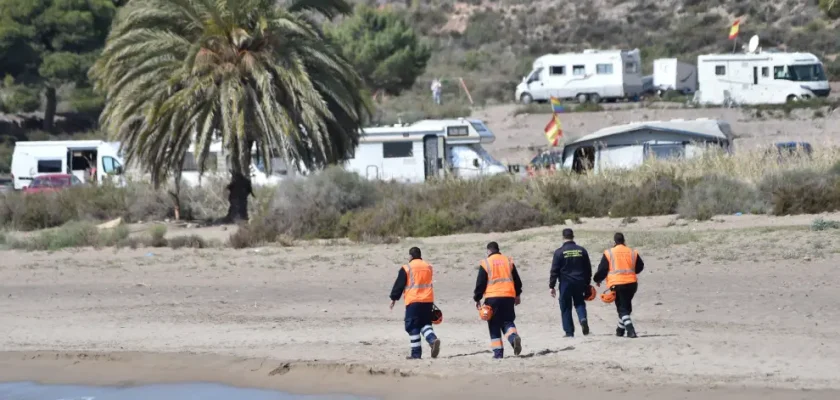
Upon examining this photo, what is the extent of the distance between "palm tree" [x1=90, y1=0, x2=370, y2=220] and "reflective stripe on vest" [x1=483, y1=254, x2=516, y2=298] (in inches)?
538

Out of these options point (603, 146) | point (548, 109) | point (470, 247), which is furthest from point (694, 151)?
point (548, 109)

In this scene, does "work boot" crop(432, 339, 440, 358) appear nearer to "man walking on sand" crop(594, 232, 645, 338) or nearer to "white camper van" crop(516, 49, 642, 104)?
"man walking on sand" crop(594, 232, 645, 338)

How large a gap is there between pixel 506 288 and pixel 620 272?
4.83 feet

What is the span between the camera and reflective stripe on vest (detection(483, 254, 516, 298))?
38.5 ft

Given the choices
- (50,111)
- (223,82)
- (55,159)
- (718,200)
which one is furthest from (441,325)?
(50,111)

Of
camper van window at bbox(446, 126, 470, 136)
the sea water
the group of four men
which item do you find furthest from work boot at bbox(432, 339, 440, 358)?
camper van window at bbox(446, 126, 470, 136)

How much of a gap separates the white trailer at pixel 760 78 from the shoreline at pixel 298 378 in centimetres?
4194

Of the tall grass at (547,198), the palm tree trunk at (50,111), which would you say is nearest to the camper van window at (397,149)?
the tall grass at (547,198)

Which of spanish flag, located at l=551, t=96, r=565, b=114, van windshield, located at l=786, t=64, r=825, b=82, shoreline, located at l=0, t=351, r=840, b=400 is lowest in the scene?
shoreline, located at l=0, t=351, r=840, b=400

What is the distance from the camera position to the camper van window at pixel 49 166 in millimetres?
40500

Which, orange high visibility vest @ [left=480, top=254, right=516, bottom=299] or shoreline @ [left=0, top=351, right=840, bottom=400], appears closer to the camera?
shoreline @ [left=0, top=351, right=840, bottom=400]

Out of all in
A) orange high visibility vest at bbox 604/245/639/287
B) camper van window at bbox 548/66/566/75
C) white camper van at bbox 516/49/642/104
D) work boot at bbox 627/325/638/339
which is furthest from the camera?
camper van window at bbox 548/66/566/75

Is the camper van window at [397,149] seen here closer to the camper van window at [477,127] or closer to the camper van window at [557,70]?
the camper van window at [477,127]

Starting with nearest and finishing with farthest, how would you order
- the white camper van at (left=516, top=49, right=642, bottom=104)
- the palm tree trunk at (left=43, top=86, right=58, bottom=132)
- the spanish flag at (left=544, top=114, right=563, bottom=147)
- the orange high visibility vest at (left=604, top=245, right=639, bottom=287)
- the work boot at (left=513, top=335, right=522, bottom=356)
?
the work boot at (left=513, top=335, right=522, bottom=356) → the orange high visibility vest at (left=604, top=245, right=639, bottom=287) → the spanish flag at (left=544, top=114, right=563, bottom=147) → the white camper van at (left=516, top=49, right=642, bottom=104) → the palm tree trunk at (left=43, top=86, right=58, bottom=132)
